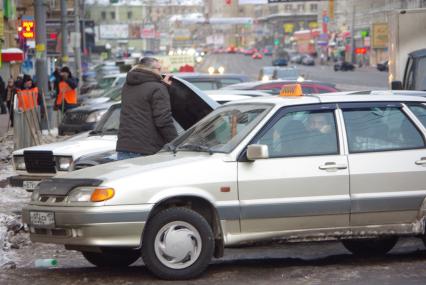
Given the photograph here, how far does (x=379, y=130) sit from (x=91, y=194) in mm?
2578

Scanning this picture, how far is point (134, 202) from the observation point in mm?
8414

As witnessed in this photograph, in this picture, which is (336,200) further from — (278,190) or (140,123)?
(140,123)

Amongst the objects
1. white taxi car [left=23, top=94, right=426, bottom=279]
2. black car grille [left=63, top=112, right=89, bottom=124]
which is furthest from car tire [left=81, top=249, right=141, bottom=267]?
black car grille [left=63, top=112, right=89, bottom=124]

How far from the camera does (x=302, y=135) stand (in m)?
9.02

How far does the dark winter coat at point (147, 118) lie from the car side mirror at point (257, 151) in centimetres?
189

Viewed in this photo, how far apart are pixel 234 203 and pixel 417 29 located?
42.3 feet

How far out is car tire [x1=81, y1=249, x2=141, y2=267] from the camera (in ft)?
31.0

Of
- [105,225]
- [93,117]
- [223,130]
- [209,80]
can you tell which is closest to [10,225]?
[223,130]

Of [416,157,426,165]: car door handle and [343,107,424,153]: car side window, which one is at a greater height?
[343,107,424,153]: car side window

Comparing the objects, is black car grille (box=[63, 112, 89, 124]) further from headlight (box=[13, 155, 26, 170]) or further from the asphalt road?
the asphalt road

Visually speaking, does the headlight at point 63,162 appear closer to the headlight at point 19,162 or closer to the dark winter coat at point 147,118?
the headlight at point 19,162

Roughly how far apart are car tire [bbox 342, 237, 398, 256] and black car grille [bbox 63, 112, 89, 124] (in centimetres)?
1260

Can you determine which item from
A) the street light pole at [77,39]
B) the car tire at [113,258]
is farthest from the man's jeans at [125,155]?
the street light pole at [77,39]

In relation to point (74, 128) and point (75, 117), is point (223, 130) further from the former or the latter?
point (75, 117)
